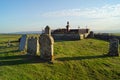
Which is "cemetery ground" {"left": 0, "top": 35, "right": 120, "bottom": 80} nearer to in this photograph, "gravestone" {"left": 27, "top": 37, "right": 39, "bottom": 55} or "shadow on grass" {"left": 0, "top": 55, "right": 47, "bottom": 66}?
"shadow on grass" {"left": 0, "top": 55, "right": 47, "bottom": 66}

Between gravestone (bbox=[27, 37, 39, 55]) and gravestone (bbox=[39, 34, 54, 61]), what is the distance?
2.21 meters

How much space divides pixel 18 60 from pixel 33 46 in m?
4.12

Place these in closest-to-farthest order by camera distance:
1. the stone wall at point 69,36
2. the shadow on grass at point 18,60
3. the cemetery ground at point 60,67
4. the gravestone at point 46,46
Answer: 1. the cemetery ground at point 60,67
2. the shadow on grass at point 18,60
3. the gravestone at point 46,46
4. the stone wall at point 69,36

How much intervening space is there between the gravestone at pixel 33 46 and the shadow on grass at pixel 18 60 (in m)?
1.32

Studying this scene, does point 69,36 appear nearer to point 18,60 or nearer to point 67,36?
point 67,36

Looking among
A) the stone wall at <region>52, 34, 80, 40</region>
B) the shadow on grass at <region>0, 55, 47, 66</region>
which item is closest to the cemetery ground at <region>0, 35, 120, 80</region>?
the shadow on grass at <region>0, 55, 47, 66</region>

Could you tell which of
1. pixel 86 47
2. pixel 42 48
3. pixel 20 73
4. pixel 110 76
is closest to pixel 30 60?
pixel 42 48

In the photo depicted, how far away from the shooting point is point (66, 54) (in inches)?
1291

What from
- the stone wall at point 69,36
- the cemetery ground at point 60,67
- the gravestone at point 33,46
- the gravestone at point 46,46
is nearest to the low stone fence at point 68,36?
the stone wall at point 69,36

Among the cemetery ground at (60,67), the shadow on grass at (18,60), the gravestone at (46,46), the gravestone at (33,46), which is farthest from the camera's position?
the gravestone at (33,46)

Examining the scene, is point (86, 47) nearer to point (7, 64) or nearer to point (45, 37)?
point (45, 37)

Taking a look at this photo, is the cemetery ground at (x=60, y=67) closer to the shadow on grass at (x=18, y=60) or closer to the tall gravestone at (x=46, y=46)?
the shadow on grass at (x=18, y=60)

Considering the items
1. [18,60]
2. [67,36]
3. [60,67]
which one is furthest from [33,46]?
[67,36]

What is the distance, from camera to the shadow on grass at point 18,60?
26812 millimetres
